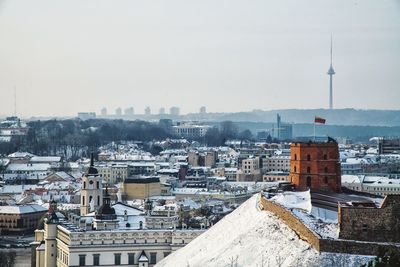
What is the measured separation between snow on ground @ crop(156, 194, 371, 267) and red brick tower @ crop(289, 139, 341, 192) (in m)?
2.67

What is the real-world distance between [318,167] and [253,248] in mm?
7113

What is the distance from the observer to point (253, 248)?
21547 millimetres

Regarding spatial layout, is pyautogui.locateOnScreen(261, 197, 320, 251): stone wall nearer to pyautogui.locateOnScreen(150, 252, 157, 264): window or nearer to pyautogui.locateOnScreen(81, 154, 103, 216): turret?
pyautogui.locateOnScreen(150, 252, 157, 264): window

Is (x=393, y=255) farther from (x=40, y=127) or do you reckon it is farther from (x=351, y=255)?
(x=40, y=127)

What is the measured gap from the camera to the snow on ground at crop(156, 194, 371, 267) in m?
19.8

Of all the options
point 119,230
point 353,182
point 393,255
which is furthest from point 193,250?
point 353,182

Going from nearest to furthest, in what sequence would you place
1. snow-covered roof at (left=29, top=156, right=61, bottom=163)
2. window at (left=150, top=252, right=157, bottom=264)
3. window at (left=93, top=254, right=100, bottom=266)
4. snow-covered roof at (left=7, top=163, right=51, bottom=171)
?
window at (left=93, top=254, right=100, bottom=266)
window at (left=150, top=252, right=157, bottom=264)
snow-covered roof at (left=7, top=163, right=51, bottom=171)
snow-covered roof at (left=29, top=156, right=61, bottom=163)

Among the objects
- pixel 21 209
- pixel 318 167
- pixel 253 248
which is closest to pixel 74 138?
pixel 21 209

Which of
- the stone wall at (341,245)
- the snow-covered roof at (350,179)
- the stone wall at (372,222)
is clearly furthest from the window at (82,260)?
the snow-covered roof at (350,179)

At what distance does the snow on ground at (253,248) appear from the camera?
1975 centimetres

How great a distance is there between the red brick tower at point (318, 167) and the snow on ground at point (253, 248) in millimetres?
2670

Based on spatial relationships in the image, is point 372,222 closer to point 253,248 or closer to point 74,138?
point 253,248

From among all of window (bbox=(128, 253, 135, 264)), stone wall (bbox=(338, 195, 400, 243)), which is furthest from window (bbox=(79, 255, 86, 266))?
stone wall (bbox=(338, 195, 400, 243))

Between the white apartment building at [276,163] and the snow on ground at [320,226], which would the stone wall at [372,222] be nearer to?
the snow on ground at [320,226]
